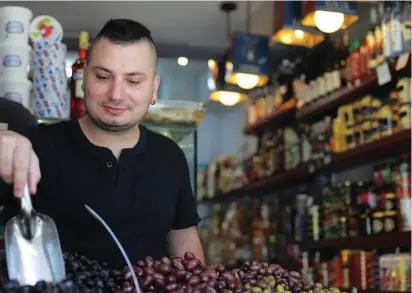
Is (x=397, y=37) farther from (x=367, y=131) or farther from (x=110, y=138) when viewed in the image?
(x=110, y=138)

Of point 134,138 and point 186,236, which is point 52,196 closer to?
point 134,138

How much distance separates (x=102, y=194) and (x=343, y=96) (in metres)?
2.61

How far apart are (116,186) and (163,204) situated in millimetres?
146

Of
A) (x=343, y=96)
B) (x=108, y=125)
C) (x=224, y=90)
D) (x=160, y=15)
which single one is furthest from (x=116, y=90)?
(x=160, y=15)

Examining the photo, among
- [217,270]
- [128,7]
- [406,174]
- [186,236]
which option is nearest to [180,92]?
[128,7]

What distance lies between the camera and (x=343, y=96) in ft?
12.8

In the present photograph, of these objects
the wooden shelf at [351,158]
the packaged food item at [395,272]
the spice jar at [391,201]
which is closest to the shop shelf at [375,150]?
the wooden shelf at [351,158]

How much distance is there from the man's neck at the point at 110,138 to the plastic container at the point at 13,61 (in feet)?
2.52

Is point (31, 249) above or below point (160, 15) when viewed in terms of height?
below

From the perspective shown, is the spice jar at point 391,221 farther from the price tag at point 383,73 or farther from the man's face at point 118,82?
the man's face at point 118,82

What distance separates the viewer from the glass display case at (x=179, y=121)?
2.44 metres

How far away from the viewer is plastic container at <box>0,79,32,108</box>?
88.4 inches

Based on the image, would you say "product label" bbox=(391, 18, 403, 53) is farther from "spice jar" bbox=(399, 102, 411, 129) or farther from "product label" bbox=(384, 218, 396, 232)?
"product label" bbox=(384, 218, 396, 232)

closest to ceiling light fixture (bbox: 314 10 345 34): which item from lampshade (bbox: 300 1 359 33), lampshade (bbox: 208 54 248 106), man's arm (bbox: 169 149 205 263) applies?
lampshade (bbox: 300 1 359 33)
